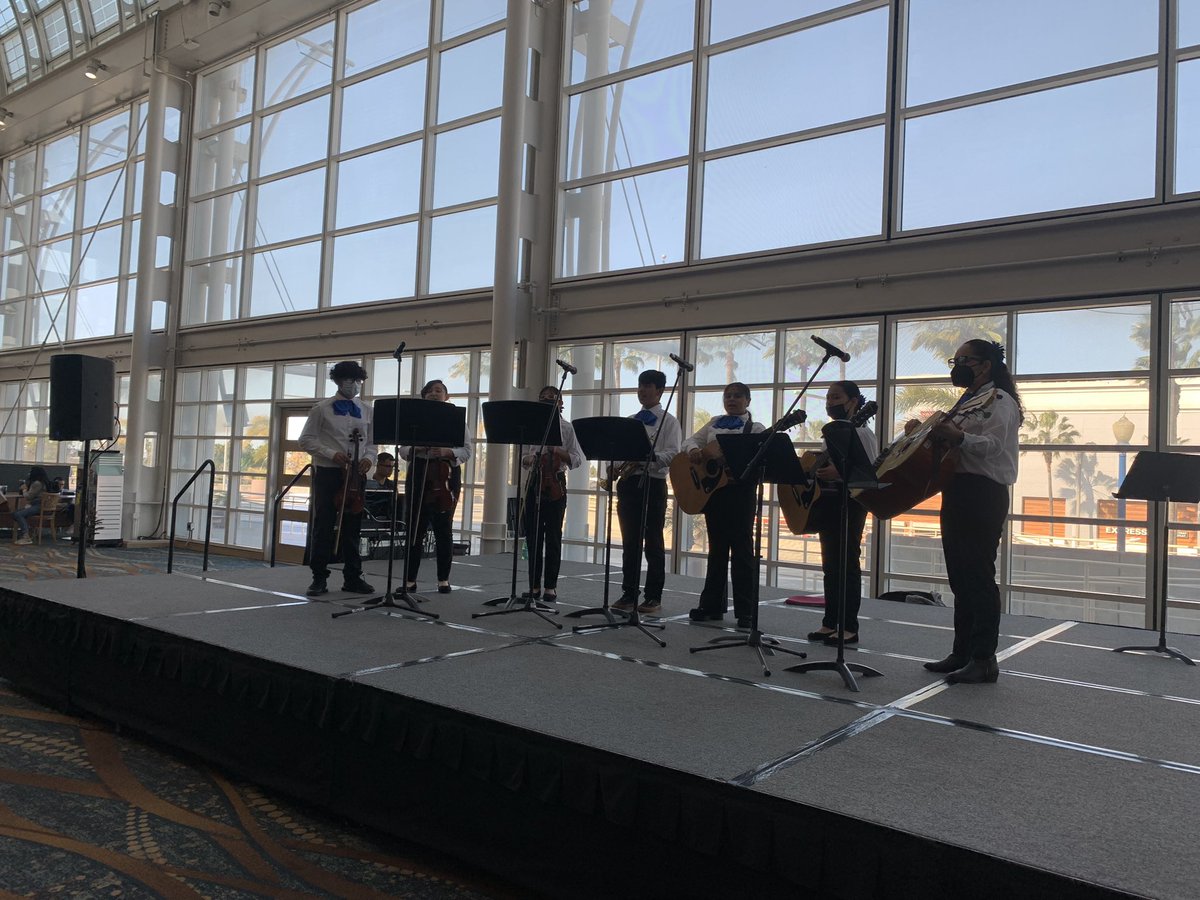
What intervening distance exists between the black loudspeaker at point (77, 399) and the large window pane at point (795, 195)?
6069 mm

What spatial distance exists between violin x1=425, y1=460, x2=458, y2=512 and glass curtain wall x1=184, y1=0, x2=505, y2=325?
6.31 metres

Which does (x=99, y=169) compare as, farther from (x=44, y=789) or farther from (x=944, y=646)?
(x=944, y=646)

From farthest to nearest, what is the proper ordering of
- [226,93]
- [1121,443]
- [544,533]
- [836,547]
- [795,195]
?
[226,93]
[795,195]
[1121,443]
[544,533]
[836,547]

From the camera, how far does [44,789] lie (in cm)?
378


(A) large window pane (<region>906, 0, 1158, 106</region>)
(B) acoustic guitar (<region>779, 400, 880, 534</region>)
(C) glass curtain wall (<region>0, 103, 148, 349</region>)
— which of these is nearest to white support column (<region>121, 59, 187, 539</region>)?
(C) glass curtain wall (<region>0, 103, 148, 349</region>)

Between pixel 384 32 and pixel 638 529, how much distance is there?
10.9m

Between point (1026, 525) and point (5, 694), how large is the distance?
8.02 meters

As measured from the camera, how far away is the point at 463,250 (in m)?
11.7

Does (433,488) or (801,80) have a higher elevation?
(801,80)

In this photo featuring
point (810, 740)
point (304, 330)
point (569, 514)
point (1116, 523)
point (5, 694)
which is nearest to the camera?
point (810, 740)

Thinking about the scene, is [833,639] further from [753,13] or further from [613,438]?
[753,13]

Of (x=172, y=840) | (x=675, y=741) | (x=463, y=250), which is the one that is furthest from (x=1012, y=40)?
(x=172, y=840)

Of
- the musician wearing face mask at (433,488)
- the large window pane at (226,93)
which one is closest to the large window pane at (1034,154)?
the musician wearing face mask at (433,488)

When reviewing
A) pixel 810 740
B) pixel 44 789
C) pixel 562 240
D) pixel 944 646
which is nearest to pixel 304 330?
pixel 562 240
